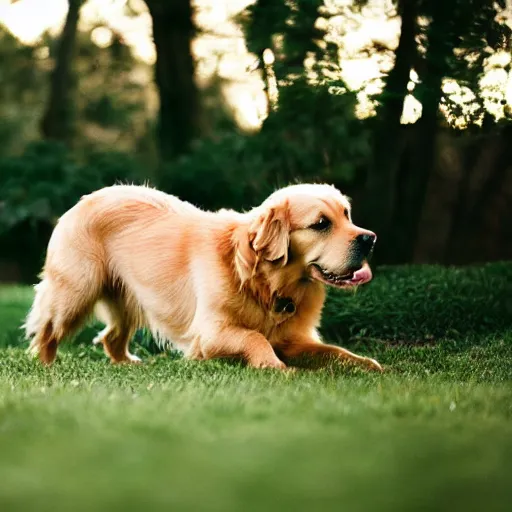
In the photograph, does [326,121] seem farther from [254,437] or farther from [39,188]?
[39,188]

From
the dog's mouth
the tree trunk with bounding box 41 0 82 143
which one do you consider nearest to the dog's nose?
the dog's mouth

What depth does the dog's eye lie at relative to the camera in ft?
16.6

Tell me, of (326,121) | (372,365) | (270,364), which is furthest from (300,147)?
(270,364)

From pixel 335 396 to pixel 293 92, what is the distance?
159 inches

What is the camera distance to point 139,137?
92.1ft

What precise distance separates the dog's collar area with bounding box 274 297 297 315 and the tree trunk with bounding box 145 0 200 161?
27.0ft

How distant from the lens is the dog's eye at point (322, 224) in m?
5.07

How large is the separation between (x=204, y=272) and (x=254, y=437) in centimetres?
290

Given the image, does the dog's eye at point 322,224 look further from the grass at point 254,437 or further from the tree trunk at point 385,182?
the tree trunk at point 385,182

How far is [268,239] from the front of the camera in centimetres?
512

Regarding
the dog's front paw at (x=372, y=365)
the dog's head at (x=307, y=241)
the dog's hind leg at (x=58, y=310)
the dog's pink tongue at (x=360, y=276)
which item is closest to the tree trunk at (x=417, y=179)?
the dog's pink tongue at (x=360, y=276)

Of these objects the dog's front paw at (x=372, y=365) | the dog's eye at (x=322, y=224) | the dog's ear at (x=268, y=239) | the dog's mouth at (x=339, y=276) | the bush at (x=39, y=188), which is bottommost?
the bush at (x=39, y=188)

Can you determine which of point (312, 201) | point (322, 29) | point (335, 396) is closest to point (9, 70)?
point (322, 29)

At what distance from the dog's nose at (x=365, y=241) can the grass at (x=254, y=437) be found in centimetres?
71
